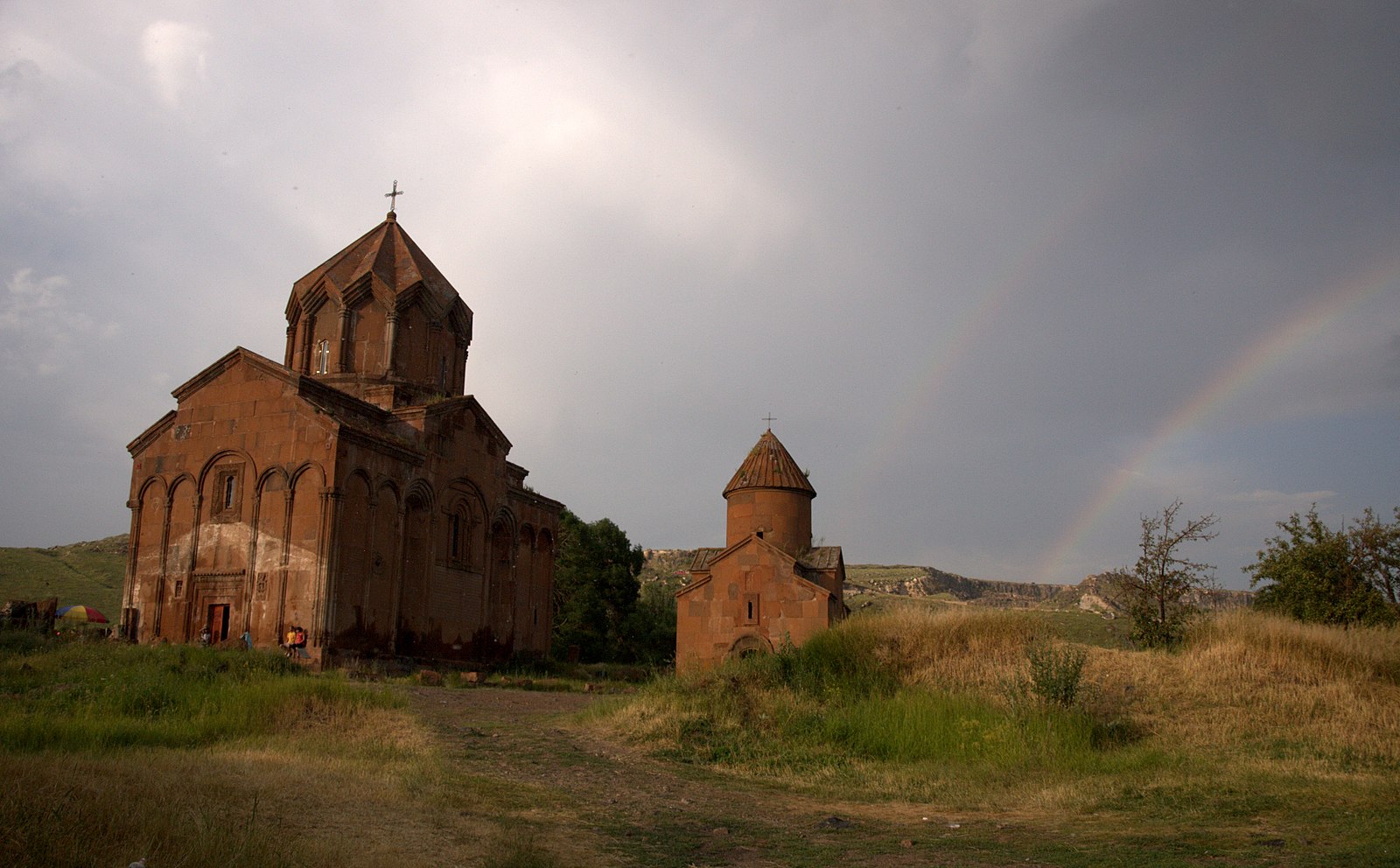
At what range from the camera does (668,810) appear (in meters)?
7.29

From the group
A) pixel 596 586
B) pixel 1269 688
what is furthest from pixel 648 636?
pixel 1269 688

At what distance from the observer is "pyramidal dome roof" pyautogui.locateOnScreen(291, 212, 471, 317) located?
21016 millimetres

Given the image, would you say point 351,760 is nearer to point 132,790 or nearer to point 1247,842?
point 132,790

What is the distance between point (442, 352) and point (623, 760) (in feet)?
48.6

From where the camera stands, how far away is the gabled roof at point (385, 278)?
21016 millimetres

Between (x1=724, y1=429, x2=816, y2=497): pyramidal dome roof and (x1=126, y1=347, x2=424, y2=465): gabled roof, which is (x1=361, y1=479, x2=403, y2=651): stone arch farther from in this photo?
(x1=724, y1=429, x2=816, y2=497): pyramidal dome roof

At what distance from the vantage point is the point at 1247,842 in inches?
235

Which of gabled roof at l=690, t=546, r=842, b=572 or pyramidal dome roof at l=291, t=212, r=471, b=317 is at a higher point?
pyramidal dome roof at l=291, t=212, r=471, b=317

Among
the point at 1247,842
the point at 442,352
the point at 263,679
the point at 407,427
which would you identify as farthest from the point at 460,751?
the point at 442,352

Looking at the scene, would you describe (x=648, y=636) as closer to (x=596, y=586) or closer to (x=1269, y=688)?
(x=596, y=586)

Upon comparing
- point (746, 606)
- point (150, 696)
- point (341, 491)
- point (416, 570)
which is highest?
point (341, 491)

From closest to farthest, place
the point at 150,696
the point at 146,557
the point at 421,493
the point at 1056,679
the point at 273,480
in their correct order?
the point at 1056,679, the point at 150,696, the point at 273,480, the point at 146,557, the point at 421,493

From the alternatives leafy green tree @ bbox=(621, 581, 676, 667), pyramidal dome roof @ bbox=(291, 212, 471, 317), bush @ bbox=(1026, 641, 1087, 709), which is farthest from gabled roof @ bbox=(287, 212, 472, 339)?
bush @ bbox=(1026, 641, 1087, 709)

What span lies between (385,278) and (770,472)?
32.2 feet
